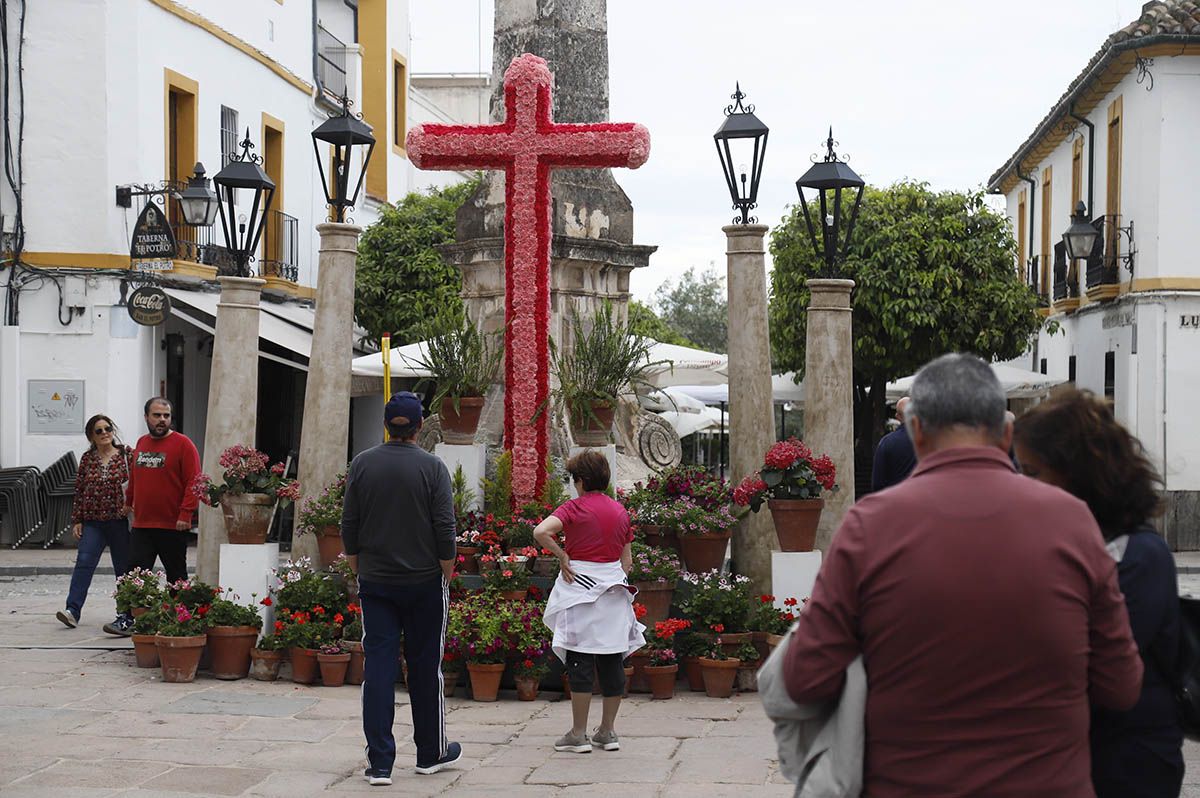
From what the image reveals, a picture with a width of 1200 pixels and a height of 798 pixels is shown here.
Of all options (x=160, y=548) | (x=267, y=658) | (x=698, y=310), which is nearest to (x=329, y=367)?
(x=160, y=548)

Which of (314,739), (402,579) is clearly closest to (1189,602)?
(402,579)

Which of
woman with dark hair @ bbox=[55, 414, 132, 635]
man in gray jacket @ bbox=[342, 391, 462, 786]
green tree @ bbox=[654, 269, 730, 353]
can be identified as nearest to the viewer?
man in gray jacket @ bbox=[342, 391, 462, 786]

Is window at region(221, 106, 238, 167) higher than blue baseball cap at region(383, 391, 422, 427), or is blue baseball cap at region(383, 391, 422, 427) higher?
window at region(221, 106, 238, 167)

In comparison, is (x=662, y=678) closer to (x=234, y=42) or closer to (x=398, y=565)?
(x=398, y=565)

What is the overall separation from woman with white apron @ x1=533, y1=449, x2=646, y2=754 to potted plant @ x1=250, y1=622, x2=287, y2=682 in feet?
8.77

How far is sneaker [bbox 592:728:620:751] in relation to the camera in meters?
7.23

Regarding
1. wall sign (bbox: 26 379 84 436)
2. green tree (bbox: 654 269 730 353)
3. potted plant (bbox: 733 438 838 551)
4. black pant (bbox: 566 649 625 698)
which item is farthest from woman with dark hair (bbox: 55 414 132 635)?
green tree (bbox: 654 269 730 353)

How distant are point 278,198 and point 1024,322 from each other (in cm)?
1218

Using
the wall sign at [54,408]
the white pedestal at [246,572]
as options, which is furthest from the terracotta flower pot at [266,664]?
the wall sign at [54,408]

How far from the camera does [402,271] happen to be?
25.0 meters

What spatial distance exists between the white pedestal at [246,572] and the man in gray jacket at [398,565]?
10.6ft

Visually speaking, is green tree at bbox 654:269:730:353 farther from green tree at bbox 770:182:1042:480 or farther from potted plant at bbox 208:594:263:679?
potted plant at bbox 208:594:263:679

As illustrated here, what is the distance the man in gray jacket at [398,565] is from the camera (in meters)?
6.52

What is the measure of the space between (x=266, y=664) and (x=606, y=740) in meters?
2.98
